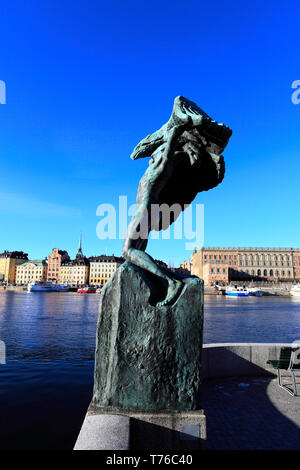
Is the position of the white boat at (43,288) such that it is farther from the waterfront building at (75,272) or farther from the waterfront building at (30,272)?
the waterfront building at (30,272)

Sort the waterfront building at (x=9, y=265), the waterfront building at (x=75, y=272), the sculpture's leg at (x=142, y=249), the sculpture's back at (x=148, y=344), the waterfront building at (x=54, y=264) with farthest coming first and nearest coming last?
the waterfront building at (x=9, y=265), the waterfront building at (x=54, y=264), the waterfront building at (x=75, y=272), the sculpture's leg at (x=142, y=249), the sculpture's back at (x=148, y=344)

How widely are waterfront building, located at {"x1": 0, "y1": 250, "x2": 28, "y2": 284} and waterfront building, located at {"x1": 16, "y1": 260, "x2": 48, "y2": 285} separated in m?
3.86

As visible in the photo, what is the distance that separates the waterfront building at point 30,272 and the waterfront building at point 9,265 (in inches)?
152

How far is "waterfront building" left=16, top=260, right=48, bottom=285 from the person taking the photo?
12331cm

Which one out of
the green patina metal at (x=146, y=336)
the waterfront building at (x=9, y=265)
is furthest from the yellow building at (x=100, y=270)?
the green patina metal at (x=146, y=336)

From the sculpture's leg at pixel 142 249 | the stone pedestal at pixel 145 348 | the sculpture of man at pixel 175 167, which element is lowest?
the stone pedestal at pixel 145 348

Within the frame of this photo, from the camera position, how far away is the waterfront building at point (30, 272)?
123m

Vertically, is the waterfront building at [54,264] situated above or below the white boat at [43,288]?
above

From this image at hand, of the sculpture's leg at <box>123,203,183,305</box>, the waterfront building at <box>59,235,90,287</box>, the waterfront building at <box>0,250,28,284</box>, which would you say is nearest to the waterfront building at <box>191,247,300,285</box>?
the waterfront building at <box>59,235,90,287</box>

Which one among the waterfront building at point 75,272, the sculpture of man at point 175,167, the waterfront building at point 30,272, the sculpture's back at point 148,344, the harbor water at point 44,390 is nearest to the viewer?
the sculpture's back at point 148,344

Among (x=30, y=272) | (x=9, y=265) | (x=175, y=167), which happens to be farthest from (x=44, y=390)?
(x=9, y=265)

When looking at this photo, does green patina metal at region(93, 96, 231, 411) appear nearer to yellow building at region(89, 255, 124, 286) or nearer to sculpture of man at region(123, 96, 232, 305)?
sculpture of man at region(123, 96, 232, 305)
